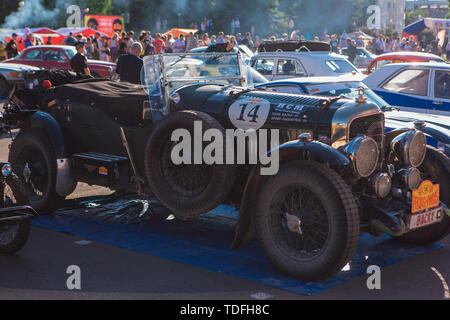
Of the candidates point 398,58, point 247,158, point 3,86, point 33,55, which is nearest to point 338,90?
point 247,158

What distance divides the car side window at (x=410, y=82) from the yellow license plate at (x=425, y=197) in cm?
507

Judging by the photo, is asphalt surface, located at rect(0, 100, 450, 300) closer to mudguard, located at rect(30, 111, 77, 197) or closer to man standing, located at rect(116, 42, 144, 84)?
mudguard, located at rect(30, 111, 77, 197)

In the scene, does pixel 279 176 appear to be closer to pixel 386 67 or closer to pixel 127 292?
pixel 127 292

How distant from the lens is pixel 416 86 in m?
10.0

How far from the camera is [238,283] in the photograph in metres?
4.78

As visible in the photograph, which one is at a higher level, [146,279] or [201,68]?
[201,68]

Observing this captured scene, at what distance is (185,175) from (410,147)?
2011 mm

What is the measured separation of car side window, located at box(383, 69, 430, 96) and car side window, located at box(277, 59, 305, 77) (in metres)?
2.75

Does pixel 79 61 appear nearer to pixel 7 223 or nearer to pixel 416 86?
pixel 416 86

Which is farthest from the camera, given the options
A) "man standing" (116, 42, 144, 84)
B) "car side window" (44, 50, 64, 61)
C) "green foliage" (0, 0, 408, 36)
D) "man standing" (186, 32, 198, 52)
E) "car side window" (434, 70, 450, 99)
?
"green foliage" (0, 0, 408, 36)

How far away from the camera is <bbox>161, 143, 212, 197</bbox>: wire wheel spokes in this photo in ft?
18.5

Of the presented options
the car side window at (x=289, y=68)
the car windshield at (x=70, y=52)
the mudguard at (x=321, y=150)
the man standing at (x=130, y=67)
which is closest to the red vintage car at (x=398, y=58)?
the car side window at (x=289, y=68)

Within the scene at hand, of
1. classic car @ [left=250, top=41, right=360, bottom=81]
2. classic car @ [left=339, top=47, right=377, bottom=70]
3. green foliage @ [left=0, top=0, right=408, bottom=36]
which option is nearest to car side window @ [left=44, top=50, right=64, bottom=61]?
classic car @ [left=250, top=41, right=360, bottom=81]
